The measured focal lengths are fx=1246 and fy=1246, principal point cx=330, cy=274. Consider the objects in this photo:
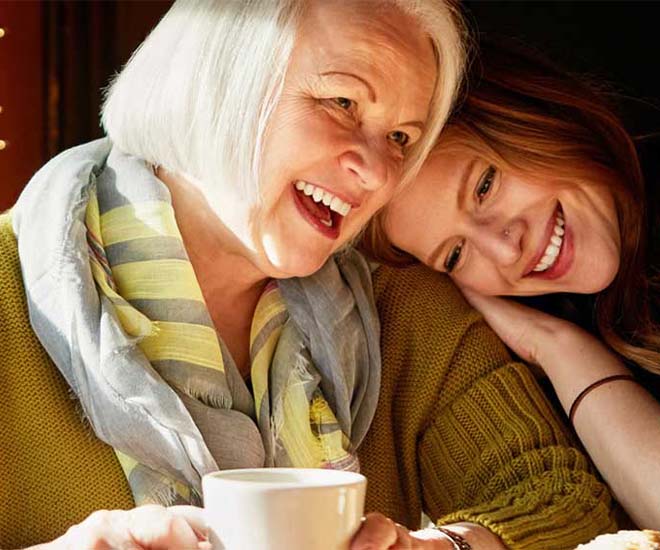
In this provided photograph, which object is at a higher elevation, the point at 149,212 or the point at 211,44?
the point at 211,44

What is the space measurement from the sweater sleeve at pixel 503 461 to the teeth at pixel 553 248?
5.3 inches

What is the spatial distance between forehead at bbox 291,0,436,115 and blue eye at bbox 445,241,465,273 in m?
0.30

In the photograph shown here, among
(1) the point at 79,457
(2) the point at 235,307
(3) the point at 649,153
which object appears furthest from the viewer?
(3) the point at 649,153

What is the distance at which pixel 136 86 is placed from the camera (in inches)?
65.7

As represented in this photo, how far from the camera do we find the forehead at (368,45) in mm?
1612

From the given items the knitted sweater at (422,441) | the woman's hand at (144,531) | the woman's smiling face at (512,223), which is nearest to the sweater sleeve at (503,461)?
the knitted sweater at (422,441)

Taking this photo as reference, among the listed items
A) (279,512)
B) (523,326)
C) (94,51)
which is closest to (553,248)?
(523,326)

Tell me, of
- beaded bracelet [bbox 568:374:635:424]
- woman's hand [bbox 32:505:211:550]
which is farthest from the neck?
woman's hand [bbox 32:505:211:550]

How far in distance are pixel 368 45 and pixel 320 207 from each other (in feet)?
0.74

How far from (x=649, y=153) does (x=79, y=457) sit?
1073 mm

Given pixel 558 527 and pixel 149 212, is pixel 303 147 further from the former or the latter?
pixel 558 527

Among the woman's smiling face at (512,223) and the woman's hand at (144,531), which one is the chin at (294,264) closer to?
the woman's smiling face at (512,223)

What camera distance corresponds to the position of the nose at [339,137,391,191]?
162 cm

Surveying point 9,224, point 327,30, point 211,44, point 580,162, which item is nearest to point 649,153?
point 580,162
